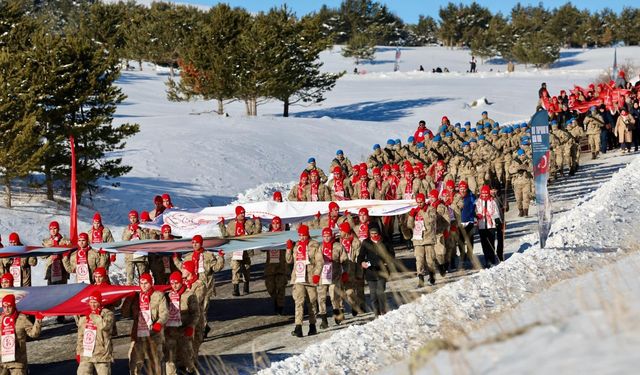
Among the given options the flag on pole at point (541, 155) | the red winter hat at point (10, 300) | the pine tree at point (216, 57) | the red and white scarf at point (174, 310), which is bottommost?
the red and white scarf at point (174, 310)

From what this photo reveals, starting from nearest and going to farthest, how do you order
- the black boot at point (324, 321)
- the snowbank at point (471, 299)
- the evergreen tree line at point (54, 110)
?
the snowbank at point (471, 299) < the black boot at point (324, 321) < the evergreen tree line at point (54, 110)

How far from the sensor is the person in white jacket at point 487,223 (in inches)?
739

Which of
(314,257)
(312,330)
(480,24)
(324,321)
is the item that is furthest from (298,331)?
(480,24)

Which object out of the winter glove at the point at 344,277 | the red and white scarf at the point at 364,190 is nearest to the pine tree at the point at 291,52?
the red and white scarf at the point at 364,190

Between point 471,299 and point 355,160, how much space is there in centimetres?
2830

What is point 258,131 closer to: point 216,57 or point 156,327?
point 216,57

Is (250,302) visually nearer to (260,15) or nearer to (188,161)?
(188,161)

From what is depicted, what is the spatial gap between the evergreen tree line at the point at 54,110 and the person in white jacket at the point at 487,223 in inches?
465

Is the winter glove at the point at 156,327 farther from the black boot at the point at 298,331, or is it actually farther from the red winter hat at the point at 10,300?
the black boot at the point at 298,331

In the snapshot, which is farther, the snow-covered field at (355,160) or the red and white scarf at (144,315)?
the red and white scarf at (144,315)

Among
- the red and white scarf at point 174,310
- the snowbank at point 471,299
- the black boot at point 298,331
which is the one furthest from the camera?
the black boot at point 298,331

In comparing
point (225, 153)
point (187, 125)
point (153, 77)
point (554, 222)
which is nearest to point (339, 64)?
point (153, 77)

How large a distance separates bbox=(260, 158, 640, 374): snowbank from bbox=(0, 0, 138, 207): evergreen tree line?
13362mm

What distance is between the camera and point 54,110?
1033 inches
